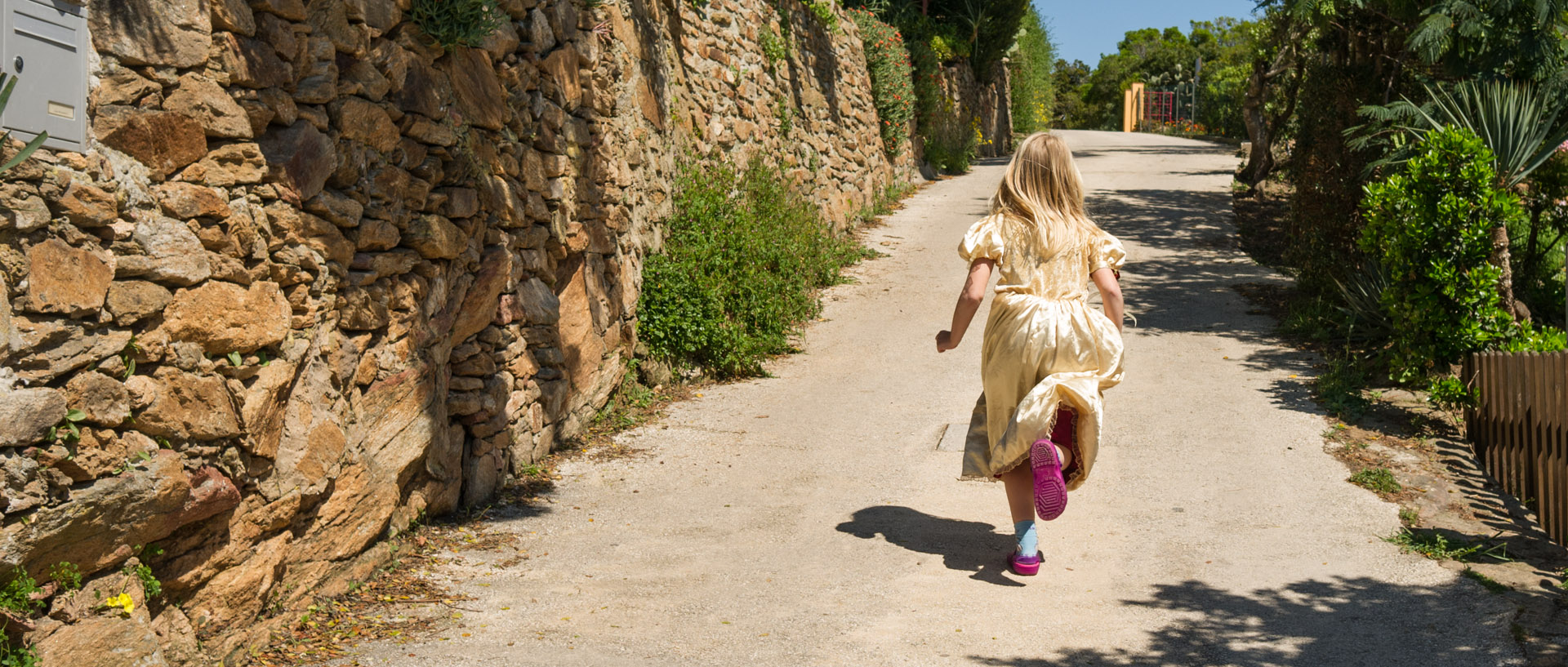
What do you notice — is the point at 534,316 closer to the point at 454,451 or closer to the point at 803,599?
the point at 454,451

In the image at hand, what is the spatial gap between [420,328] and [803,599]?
1.85m

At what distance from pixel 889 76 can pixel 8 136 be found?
13204mm

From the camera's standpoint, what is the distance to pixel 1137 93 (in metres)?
40.0

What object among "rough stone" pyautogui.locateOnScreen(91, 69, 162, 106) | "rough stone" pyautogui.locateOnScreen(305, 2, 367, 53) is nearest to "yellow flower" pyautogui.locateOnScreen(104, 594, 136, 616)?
"rough stone" pyautogui.locateOnScreen(91, 69, 162, 106)

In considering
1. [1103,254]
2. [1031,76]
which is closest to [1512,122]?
[1103,254]

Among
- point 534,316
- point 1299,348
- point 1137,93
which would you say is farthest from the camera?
point 1137,93

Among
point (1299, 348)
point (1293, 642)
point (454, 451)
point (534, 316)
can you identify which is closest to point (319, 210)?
point (454, 451)

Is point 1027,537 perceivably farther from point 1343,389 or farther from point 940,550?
point 1343,389

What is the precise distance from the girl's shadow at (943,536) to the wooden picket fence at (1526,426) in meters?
2.38

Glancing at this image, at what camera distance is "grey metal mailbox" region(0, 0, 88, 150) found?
268 centimetres

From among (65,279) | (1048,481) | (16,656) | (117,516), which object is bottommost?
(1048,481)

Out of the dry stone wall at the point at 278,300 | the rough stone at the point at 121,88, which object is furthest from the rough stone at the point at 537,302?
the rough stone at the point at 121,88

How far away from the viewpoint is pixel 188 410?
3143 mm

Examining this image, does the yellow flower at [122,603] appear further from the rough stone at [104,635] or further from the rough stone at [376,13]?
the rough stone at [376,13]
